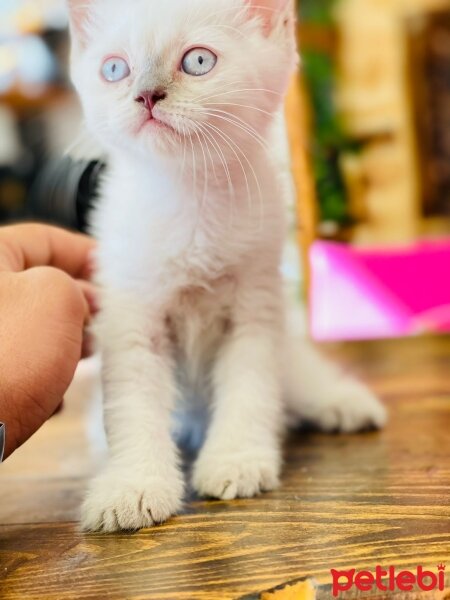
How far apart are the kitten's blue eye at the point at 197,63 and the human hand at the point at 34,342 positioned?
0.31 meters

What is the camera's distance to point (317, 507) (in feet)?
2.70

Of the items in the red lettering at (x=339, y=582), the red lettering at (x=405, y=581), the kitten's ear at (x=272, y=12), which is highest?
the kitten's ear at (x=272, y=12)

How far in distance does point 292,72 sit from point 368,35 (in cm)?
317

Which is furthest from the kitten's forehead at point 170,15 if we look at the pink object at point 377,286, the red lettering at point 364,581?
the pink object at point 377,286

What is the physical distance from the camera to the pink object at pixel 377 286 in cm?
265

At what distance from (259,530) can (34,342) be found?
348 mm

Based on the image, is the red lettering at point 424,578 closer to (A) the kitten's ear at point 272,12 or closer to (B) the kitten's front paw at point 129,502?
(B) the kitten's front paw at point 129,502

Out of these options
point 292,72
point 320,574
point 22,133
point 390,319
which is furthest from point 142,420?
point 22,133

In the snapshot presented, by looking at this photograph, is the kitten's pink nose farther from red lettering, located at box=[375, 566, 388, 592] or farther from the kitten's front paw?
red lettering, located at box=[375, 566, 388, 592]

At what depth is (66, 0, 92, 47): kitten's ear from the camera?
96 cm

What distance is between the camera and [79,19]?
0.97m

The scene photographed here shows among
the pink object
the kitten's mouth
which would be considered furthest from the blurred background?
the kitten's mouth

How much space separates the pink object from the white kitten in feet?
5.42

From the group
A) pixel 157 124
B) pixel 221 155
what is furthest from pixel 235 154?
pixel 157 124
